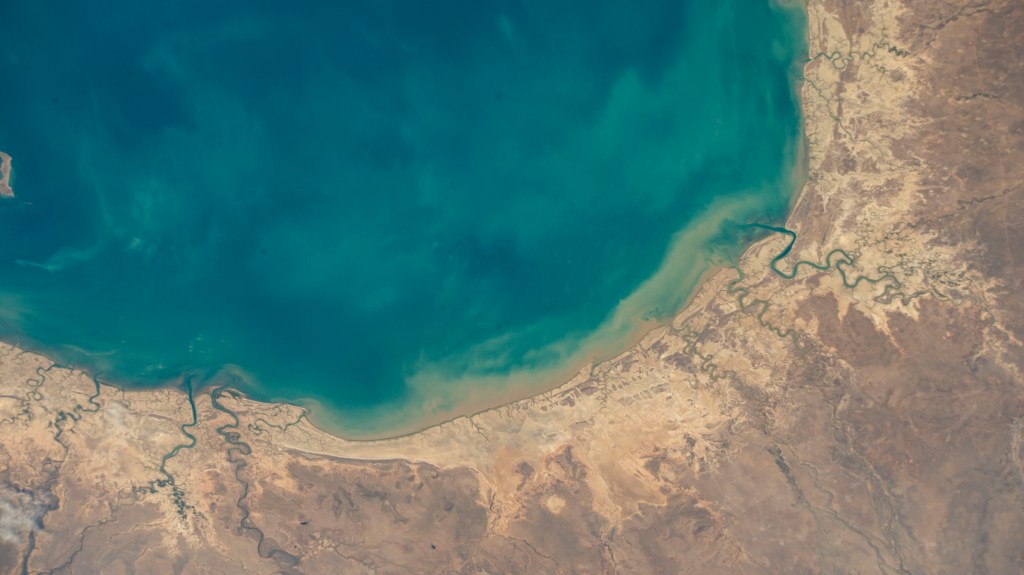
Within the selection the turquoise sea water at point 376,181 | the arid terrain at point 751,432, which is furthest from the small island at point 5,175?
the arid terrain at point 751,432

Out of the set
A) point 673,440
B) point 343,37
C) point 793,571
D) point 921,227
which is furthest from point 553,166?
point 793,571

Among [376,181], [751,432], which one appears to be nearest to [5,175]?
[376,181]

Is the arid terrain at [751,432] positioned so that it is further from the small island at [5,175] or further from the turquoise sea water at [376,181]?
the small island at [5,175]

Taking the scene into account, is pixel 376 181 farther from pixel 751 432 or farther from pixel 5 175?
pixel 751 432

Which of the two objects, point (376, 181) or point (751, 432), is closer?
point (751, 432)

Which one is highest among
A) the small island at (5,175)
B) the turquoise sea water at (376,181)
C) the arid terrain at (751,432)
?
the small island at (5,175)

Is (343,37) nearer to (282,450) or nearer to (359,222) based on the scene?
(359,222)
